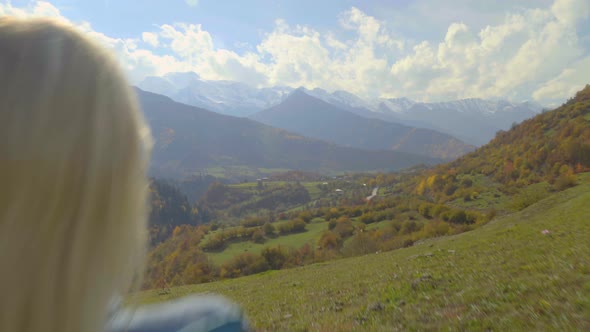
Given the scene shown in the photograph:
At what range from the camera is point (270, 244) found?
219 feet

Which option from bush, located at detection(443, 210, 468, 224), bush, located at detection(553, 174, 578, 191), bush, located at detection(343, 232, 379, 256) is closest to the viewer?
bush, located at detection(553, 174, 578, 191)

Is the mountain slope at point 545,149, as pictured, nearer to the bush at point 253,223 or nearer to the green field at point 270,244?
the green field at point 270,244

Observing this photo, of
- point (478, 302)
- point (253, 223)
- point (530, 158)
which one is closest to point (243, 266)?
point (253, 223)

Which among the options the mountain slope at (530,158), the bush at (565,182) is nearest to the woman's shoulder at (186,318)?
the bush at (565,182)

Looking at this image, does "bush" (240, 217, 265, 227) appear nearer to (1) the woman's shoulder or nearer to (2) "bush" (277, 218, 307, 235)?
(2) "bush" (277, 218, 307, 235)

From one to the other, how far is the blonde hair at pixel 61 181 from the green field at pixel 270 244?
59.5 m

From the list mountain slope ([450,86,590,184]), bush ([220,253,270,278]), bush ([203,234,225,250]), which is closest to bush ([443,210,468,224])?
mountain slope ([450,86,590,184])

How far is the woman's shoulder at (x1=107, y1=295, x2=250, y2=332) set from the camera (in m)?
1.93

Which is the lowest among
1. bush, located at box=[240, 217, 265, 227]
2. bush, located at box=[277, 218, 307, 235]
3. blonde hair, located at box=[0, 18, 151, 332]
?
bush, located at box=[240, 217, 265, 227]

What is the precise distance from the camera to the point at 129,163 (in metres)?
1.93

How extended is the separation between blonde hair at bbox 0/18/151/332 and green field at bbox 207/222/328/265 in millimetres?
59506

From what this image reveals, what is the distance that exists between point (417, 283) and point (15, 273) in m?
10.2

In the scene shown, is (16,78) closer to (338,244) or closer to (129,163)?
(129,163)

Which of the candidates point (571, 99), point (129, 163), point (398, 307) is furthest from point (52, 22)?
point (571, 99)
